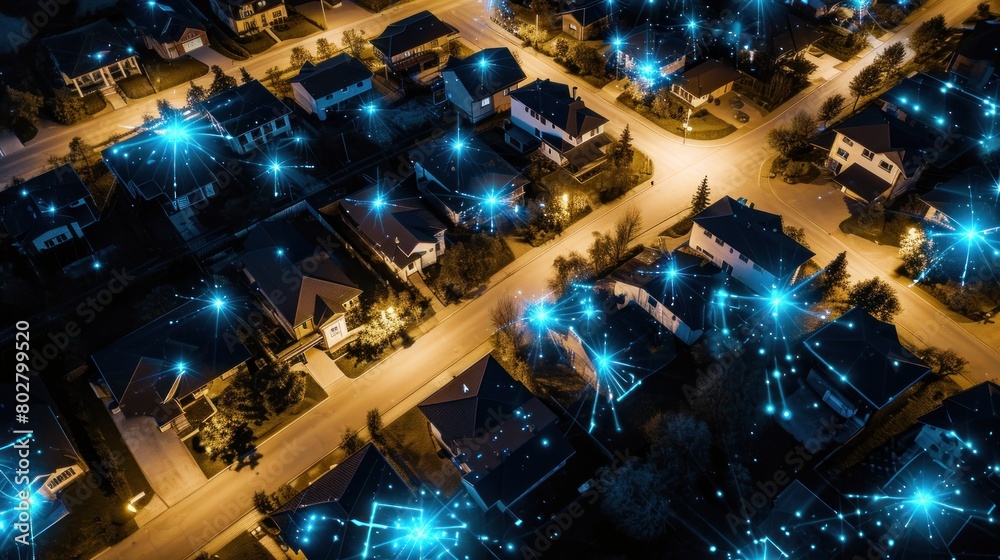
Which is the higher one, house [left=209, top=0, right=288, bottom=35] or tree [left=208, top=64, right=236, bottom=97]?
house [left=209, top=0, right=288, bottom=35]

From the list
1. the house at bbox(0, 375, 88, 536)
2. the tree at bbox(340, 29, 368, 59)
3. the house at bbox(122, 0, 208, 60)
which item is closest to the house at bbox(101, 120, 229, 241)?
the house at bbox(122, 0, 208, 60)

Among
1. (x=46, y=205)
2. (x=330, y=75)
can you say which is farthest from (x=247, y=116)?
(x=46, y=205)

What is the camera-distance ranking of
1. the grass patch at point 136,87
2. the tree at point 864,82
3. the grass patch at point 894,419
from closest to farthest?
the grass patch at point 894,419
the tree at point 864,82
the grass patch at point 136,87

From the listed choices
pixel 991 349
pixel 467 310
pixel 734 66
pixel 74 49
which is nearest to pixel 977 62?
pixel 734 66

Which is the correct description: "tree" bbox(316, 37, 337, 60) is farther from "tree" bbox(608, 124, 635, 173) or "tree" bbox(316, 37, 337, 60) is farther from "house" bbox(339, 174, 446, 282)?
"tree" bbox(608, 124, 635, 173)

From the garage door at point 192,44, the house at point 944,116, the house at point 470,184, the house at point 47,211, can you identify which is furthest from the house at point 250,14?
the house at point 944,116

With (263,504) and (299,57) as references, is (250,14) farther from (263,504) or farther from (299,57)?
(263,504)

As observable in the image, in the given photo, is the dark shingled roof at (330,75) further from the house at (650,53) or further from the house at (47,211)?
the house at (650,53)
